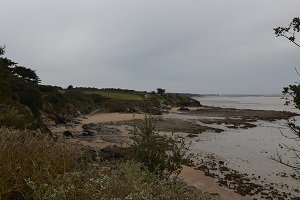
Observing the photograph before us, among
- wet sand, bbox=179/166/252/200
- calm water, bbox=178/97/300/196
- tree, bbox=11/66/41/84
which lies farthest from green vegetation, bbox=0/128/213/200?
tree, bbox=11/66/41/84

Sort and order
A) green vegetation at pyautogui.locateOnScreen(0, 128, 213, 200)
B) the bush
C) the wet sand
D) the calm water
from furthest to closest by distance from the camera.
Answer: the calm water, the wet sand, green vegetation at pyautogui.locateOnScreen(0, 128, 213, 200), the bush

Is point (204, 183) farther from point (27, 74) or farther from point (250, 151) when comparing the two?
point (27, 74)

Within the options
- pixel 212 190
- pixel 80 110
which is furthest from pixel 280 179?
pixel 80 110

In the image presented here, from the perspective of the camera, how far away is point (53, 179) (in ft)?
16.3

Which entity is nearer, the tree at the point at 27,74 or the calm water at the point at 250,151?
the calm water at the point at 250,151

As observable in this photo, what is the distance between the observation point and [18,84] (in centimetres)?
3794

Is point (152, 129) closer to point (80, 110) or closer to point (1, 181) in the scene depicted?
point (1, 181)

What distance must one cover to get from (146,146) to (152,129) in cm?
59

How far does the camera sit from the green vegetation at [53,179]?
4.41 m

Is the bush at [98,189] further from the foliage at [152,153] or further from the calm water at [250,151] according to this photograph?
the calm water at [250,151]

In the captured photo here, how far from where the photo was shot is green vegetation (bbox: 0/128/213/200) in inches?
174

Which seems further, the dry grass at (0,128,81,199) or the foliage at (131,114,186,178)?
the foliage at (131,114,186,178)

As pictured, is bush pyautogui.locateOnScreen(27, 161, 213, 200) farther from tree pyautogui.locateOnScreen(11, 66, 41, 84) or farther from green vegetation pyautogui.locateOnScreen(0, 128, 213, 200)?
tree pyautogui.locateOnScreen(11, 66, 41, 84)

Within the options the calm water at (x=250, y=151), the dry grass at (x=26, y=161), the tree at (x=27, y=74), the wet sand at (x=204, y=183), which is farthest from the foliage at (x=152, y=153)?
the tree at (x=27, y=74)
